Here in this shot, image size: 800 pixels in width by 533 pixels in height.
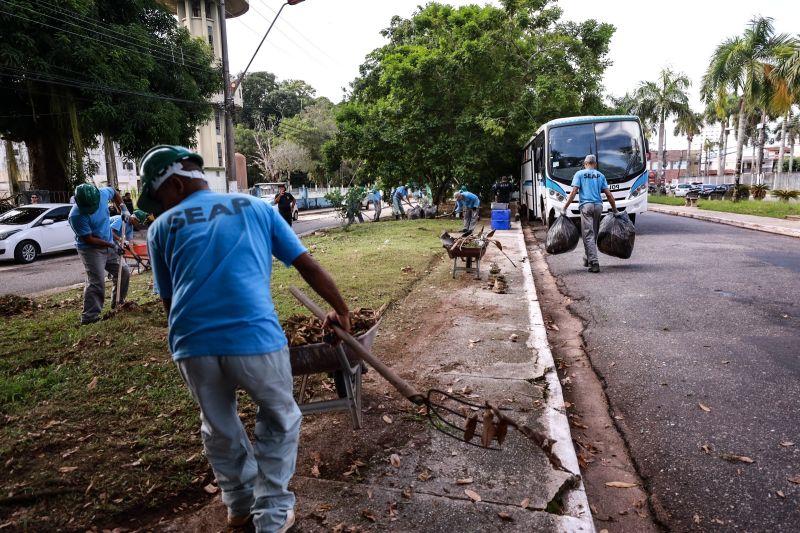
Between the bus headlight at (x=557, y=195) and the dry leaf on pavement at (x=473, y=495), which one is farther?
the bus headlight at (x=557, y=195)

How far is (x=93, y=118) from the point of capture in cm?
1742

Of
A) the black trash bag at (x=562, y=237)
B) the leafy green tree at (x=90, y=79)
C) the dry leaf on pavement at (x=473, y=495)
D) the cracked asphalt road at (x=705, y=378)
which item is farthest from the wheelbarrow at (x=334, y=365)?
the leafy green tree at (x=90, y=79)

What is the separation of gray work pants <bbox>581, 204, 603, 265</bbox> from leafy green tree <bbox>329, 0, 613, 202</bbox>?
11.5m

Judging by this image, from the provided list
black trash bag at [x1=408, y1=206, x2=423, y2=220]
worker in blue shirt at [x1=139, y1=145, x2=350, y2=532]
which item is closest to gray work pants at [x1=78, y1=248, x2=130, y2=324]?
worker in blue shirt at [x1=139, y1=145, x2=350, y2=532]

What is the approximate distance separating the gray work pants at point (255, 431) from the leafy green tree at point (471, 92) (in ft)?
62.8

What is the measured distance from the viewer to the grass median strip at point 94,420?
119 inches

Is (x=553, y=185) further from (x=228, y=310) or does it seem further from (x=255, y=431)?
(x=228, y=310)

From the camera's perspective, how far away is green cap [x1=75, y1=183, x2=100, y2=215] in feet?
21.9

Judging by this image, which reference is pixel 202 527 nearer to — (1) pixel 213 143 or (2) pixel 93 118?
(2) pixel 93 118

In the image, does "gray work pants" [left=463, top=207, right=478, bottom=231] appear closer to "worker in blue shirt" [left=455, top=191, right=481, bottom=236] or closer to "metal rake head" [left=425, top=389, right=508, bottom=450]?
"worker in blue shirt" [left=455, top=191, right=481, bottom=236]

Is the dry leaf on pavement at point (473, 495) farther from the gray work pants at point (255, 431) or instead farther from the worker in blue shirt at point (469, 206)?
the worker in blue shirt at point (469, 206)

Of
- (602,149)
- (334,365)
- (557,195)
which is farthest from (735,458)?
(602,149)

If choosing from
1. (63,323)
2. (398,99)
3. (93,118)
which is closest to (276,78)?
(398,99)

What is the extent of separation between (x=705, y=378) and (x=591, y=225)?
17.2 feet
